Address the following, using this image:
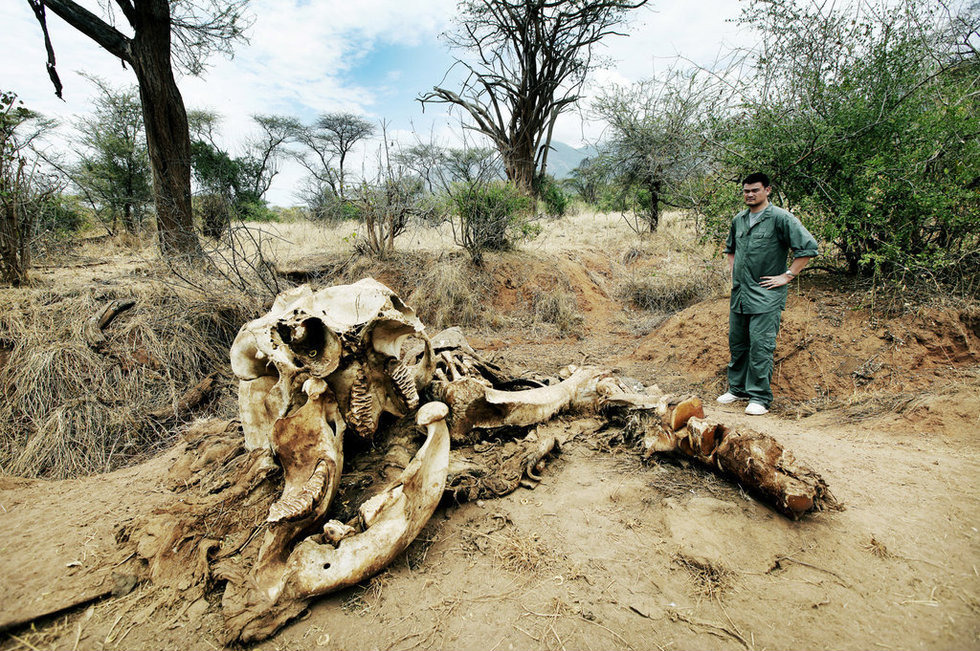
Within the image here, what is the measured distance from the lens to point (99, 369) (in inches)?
150

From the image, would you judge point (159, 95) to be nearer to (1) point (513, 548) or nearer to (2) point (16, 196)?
(2) point (16, 196)

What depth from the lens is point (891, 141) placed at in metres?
4.43

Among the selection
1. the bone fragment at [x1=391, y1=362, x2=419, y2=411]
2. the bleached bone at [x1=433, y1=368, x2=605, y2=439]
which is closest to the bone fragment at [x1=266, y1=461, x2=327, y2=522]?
the bone fragment at [x1=391, y1=362, x2=419, y2=411]

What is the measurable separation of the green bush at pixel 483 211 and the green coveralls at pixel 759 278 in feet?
16.9

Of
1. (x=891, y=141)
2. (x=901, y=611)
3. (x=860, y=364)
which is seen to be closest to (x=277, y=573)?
(x=901, y=611)

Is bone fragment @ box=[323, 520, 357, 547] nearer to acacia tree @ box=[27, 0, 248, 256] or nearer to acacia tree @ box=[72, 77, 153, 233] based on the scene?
acacia tree @ box=[27, 0, 248, 256]

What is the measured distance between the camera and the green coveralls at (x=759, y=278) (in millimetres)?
3748

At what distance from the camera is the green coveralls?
3.75 meters

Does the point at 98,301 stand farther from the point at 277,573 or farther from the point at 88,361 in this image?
the point at 277,573

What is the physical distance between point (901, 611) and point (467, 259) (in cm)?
772

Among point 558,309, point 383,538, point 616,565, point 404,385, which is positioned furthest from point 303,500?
point 558,309

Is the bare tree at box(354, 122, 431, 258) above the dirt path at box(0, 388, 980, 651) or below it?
above

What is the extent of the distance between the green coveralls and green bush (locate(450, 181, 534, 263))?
16.9 feet

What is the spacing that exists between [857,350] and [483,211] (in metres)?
6.28
